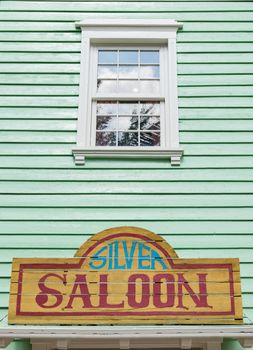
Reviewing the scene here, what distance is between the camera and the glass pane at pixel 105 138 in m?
5.81

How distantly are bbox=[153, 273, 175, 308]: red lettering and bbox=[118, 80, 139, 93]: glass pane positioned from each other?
8.77ft

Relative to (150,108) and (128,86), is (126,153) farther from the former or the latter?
(128,86)

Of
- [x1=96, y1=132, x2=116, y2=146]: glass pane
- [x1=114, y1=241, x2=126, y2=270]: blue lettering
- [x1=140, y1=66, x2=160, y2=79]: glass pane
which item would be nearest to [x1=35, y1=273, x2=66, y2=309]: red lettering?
[x1=114, y1=241, x2=126, y2=270]: blue lettering

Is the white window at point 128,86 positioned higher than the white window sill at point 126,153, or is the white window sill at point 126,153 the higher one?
the white window at point 128,86

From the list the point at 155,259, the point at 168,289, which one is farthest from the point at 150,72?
the point at 168,289

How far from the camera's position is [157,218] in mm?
5242

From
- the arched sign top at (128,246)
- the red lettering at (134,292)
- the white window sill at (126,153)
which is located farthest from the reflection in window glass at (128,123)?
the red lettering at (134,292)

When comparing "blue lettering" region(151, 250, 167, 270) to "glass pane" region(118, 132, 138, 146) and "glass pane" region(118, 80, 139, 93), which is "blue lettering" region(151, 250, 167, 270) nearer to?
"glass pane" region(118, 132, 138, 146)

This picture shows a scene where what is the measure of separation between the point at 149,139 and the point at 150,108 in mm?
444

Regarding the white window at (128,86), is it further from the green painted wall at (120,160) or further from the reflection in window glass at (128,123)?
the green painted wall at (120,160)

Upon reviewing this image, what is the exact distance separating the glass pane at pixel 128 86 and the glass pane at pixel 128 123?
0.38 metres

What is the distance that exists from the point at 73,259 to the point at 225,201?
1.91 m

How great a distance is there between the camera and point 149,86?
6094mm

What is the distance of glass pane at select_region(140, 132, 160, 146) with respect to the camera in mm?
5816
